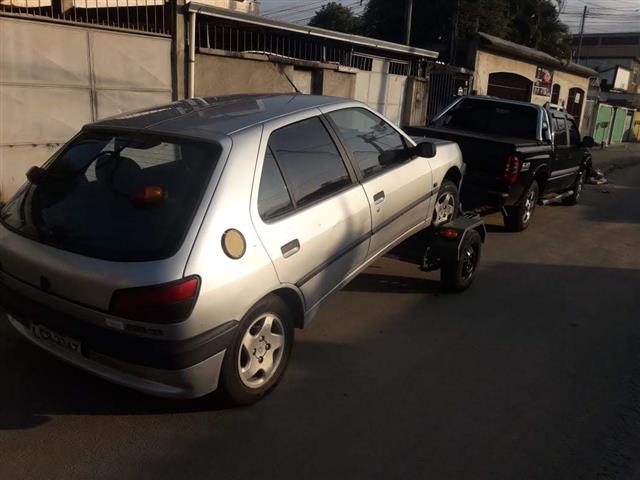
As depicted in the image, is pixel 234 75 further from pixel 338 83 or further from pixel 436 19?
pixel 436 19

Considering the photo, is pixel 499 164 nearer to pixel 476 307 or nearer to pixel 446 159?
pixel 446 159

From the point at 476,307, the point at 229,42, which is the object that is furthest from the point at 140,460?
the point at 229,42

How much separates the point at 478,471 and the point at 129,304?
1873 mm

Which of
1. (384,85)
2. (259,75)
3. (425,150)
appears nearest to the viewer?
(425,150)

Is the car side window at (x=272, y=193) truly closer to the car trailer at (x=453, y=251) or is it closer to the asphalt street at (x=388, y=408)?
the asphalt street at (x=388, y=408)

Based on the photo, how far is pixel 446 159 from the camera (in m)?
5.24

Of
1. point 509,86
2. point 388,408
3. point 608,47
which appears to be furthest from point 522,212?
point 608,47

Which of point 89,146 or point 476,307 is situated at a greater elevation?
point 89,146

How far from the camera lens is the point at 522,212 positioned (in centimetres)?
751

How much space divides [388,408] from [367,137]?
2.07 m

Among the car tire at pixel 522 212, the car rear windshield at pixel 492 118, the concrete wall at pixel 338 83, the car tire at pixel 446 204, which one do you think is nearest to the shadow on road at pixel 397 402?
the car tire at pixel 446 204

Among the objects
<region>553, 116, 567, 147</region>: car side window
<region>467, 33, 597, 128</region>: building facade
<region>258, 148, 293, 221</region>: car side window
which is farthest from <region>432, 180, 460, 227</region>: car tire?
<region>467, 33, 597, 128</region>: building facade

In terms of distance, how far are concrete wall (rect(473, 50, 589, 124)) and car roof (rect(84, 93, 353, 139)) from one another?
51.2ft

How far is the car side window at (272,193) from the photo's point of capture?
2.99 m
